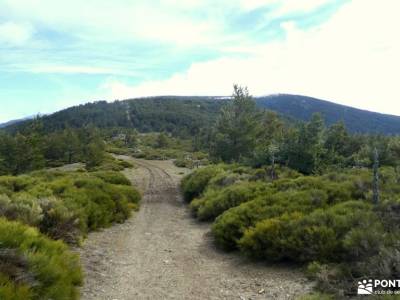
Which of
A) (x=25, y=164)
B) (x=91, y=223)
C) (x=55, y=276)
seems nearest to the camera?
(x=55, y=276)

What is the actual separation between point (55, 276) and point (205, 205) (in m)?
8.81

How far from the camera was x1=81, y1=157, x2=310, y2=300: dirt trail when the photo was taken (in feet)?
22.8

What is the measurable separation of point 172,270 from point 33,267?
3.39 meters

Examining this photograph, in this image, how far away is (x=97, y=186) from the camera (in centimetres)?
1532

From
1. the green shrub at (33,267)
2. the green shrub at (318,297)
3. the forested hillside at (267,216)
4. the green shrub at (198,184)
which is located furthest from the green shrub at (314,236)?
the green shrub at (198,184)

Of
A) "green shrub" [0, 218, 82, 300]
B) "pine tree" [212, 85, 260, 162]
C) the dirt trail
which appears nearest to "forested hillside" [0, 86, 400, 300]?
"green shrub" [0, 218, 82, 300]

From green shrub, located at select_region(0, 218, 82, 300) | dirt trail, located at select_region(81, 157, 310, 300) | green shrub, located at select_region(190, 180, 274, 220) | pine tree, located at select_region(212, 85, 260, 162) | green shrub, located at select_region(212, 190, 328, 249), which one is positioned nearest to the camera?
green shrub, located at select_region(0, 218, 82, 300)

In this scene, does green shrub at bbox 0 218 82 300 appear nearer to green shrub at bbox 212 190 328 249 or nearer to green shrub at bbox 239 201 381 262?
green shrub at bbox 239 201 381 262

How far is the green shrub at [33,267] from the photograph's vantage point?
16.4 feet

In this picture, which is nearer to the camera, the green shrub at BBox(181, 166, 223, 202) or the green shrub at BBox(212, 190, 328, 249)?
the green shrub at BBox(212, 190, 328, 249)

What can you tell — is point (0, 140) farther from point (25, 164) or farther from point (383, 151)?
point (383, 151)

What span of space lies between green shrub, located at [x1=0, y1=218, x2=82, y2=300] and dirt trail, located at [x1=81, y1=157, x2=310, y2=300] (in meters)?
0.73

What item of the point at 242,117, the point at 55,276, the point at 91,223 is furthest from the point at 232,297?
the point at 242,117

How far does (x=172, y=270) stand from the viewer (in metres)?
8.31
